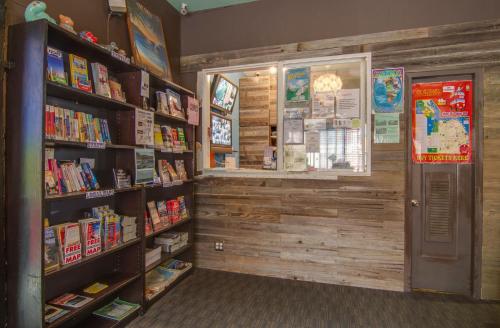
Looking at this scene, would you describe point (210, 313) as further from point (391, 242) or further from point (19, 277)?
point (391, 242)

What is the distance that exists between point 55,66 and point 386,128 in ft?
10.2

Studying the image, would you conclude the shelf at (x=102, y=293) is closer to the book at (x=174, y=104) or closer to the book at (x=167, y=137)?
the book at (x=167, y=137)

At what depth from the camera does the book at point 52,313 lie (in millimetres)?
1992

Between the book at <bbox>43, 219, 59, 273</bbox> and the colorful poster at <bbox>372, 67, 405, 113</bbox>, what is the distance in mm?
3214

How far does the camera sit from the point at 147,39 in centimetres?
330

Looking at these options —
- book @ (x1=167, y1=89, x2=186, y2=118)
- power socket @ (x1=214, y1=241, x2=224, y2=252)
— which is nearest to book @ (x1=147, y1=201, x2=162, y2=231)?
power socket @ (x1=214, y1=241, x2=224, y2=252)

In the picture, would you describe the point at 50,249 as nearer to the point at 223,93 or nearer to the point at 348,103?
the point at 348,103

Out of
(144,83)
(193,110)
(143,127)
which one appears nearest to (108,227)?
(143,127)

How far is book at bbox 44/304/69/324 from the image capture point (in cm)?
199

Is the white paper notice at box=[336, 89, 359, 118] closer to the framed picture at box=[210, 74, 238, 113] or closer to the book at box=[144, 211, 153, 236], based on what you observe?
the framed picture at box=[210, 74, 238, 113]

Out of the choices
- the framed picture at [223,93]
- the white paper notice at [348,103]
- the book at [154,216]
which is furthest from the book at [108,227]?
the white paper notice at [348,103]

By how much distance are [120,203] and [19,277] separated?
987mm

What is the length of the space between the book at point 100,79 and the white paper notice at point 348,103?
8.09 ft

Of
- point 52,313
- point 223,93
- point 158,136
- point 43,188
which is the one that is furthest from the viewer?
point 223,93
